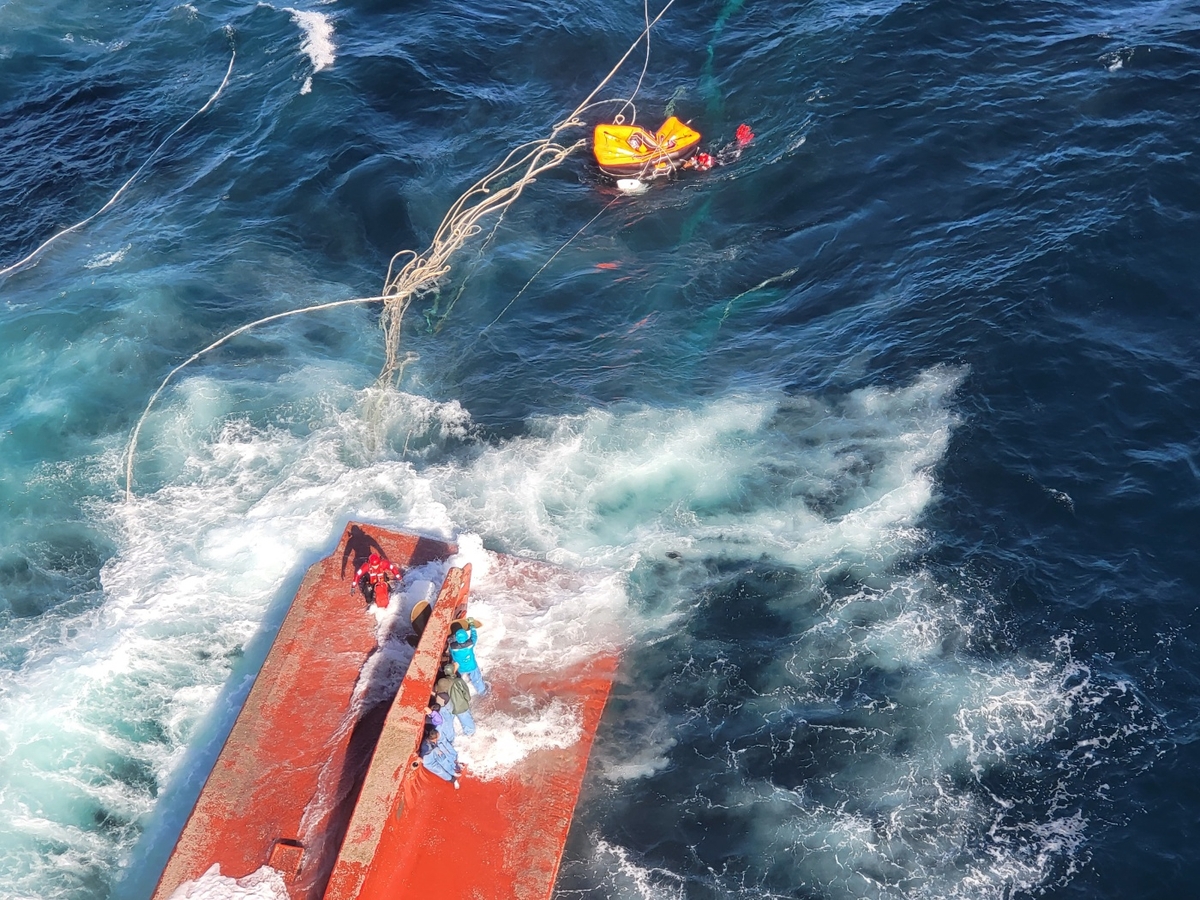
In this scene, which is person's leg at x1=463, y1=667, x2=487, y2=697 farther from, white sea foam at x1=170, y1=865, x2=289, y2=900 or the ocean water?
white sea foam at x1=170, y1=865, x2=289, y2=900

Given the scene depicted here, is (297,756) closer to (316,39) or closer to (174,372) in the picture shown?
(174,372)

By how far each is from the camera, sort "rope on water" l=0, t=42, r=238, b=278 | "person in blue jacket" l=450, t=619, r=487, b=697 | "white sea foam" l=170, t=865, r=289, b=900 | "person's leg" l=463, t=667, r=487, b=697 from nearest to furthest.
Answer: "white sea foam" l=170, t=865, r=289, b=900 → "person in blue jacket" l=450, t=619, r=487, b=697 → "person's leg" l=463, t=667, r=487, b=697 → "rope on water" l=0, t=42, r=238, b=278

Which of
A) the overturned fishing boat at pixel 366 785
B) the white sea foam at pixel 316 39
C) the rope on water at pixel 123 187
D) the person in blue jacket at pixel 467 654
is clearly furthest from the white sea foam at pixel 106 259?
the person in blue jacket at pixel 467 654

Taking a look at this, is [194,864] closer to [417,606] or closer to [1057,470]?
[417,606]

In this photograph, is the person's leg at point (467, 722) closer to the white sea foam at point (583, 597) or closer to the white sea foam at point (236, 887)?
the white sea foam at point (583, 597)

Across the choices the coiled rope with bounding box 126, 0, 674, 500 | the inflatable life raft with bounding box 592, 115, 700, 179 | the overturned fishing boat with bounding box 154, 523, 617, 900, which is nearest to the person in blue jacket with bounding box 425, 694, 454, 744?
the overturned fishing boat with bounding box 154, 523, 617, 900

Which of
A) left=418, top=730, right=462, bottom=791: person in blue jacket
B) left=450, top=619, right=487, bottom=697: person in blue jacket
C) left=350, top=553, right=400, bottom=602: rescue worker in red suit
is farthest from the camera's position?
left=350, top=553, right=400, bottom=602: rescue worker in red suit

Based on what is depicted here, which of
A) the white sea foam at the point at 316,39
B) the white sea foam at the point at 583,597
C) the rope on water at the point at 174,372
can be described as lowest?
the white sea foam at the point at 583,597

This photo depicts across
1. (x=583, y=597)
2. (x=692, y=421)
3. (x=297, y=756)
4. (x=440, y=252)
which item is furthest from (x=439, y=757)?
(x=440, y=252)
